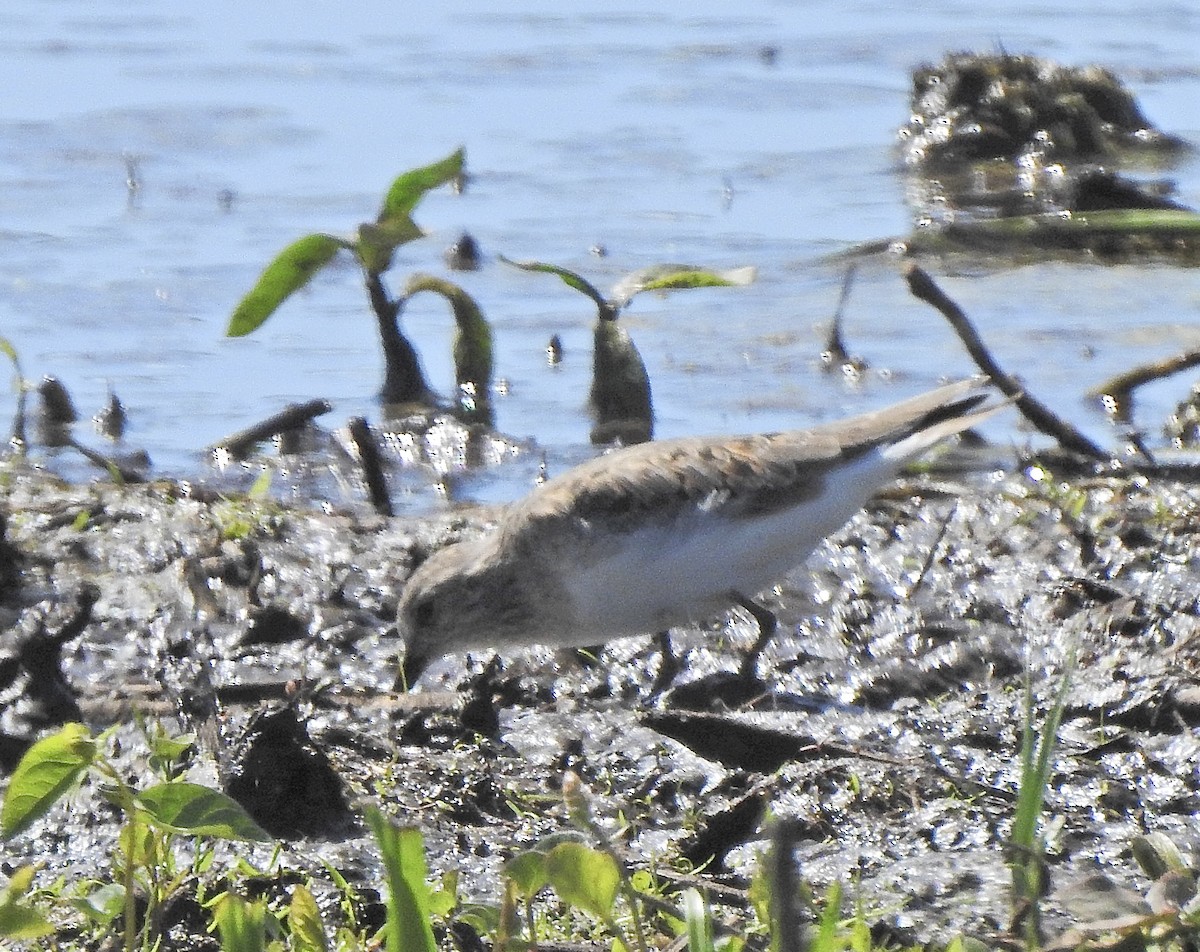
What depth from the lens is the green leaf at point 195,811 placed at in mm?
3201

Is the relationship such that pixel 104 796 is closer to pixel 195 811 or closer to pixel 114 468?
pixel 195 811

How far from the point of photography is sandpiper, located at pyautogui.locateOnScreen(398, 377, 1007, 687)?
575 centimetres

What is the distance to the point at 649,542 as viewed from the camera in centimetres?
589

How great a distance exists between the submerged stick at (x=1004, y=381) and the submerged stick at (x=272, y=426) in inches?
94.5

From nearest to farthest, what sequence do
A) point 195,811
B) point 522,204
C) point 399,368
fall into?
point 195,811
point 399,368
point 522,204

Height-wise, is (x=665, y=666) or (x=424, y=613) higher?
(x=424, y=613)

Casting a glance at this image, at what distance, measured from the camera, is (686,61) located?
16.0m

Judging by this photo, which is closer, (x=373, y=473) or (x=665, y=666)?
(x=665, y=666)

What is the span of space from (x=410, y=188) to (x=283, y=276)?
591 mm

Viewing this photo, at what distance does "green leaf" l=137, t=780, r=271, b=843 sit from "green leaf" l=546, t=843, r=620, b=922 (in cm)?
51

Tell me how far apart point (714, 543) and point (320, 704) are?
128 centimetres

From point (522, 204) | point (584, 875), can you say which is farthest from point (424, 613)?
point (522, 204)

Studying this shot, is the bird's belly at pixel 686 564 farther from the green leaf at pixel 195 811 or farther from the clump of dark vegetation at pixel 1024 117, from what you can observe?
the clump of dark vegetation at pixel 1024 117

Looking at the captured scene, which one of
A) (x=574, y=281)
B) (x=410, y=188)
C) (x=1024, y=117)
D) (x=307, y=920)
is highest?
(x=1024, y=117)
